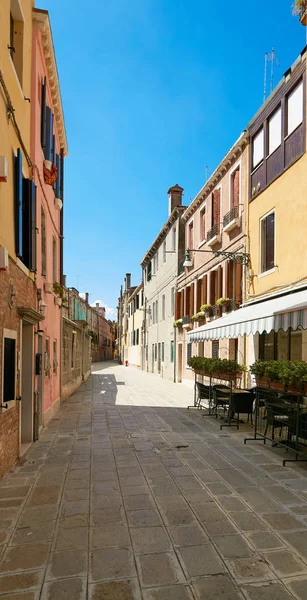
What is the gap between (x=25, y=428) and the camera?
315 inches

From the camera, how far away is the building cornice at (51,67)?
873 centimetres

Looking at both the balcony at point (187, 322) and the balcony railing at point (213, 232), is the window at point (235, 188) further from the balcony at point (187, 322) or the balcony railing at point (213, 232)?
the balcony at point (187, 322)

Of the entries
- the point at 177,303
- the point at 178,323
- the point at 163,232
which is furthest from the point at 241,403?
the point at 163,232

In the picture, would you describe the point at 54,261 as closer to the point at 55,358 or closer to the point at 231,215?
the point at 55,358

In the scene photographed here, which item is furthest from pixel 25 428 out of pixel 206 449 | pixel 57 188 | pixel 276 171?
pixel 276 171

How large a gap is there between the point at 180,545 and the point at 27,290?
518 cm

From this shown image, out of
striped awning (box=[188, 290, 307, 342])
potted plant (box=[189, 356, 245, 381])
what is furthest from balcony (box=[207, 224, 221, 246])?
striped awning (box=[188, 290, 307, 342])

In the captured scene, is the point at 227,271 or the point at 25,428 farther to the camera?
the point at 227,271

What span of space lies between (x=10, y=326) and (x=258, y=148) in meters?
10.1

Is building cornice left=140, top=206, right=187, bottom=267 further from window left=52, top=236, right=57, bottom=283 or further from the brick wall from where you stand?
the brick wall

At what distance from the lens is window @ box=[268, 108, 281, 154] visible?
38.3 ft

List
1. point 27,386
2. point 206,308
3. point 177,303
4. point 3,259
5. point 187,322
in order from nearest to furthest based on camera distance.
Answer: point 3,259
point 27,386
point 206,308
point 187,322
point 177,303

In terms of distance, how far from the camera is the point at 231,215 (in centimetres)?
1474

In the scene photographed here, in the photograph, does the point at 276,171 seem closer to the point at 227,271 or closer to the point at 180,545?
the point at 227,271
